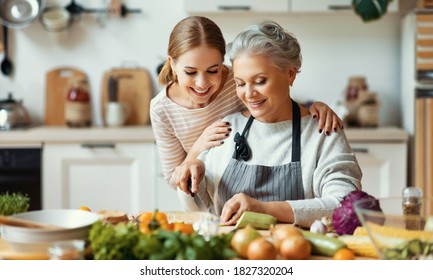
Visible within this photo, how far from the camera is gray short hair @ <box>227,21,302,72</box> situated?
5.42 feet

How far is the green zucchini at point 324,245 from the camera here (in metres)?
1.35

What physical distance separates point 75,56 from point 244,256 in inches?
108

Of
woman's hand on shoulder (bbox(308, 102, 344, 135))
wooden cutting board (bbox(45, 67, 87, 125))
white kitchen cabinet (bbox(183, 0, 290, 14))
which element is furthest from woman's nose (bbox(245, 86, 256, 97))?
wooden cutting board (bbox(45, 67, 87, 125))

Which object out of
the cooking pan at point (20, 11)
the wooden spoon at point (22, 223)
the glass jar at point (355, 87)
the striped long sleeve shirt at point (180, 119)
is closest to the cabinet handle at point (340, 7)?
the glass jar at point (355, 87)

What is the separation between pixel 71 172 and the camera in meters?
3.46

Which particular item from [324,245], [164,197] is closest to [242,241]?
[324,245]

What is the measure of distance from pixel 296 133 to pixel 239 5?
1.93m

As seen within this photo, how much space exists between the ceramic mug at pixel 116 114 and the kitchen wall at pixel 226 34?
0.62 ft

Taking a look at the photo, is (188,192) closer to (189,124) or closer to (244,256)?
(189,124)

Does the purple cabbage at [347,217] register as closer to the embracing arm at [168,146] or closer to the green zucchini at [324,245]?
the green zucchini at [324,245]

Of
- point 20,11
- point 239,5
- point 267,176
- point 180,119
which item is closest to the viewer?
point 267,176

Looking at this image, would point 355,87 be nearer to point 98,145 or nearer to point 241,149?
point 98,145

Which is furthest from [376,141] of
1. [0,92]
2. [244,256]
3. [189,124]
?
[244,256]

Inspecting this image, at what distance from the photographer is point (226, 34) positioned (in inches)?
150
